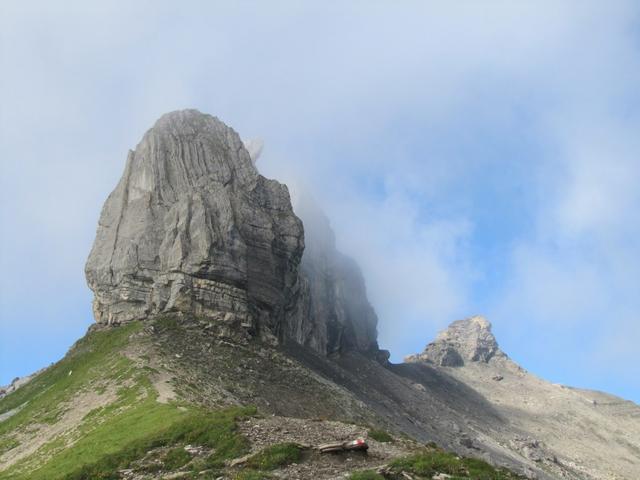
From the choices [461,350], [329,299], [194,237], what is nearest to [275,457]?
[194,237]

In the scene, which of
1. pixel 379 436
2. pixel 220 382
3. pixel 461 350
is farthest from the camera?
pixel 461 350

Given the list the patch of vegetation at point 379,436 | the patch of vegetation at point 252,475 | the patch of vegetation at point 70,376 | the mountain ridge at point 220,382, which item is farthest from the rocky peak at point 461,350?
the patch of vegetation at point 252,475

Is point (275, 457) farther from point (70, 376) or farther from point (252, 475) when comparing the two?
point (70, 376)

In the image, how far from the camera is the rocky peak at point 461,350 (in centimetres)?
18525

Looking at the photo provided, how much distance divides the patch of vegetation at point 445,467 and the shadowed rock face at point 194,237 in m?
44.3

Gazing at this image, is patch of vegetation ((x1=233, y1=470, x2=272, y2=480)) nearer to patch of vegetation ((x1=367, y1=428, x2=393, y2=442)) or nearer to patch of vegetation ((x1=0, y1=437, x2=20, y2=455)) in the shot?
patch of vegetation ((x1=367, y1=428, x2=393, y2=442))

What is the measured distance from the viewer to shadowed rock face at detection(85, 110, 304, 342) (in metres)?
74.1

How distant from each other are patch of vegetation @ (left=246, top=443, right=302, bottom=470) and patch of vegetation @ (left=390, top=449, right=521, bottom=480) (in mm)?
4828

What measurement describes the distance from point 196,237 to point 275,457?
48.4m

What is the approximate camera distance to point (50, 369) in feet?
241

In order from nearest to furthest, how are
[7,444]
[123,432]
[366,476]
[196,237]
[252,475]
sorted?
[366,476] → [252,475] → [123,432] → [7,444] → [196,237]

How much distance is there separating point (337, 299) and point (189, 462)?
402ft

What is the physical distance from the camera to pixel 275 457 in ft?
100

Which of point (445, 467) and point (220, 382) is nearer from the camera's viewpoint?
point (445, 467)
